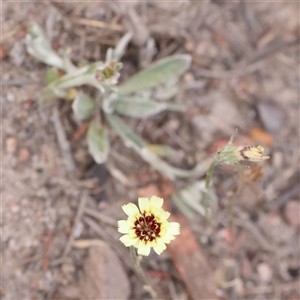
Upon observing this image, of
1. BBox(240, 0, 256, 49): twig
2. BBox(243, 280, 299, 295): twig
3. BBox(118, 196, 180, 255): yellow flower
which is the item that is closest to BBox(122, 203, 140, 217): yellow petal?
BBox(118, 196, 180, 255): yellow flower

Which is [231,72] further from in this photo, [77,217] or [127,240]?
[127,240]

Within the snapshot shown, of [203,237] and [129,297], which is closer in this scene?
[129,297]

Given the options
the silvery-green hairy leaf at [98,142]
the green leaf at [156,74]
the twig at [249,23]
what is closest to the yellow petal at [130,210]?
the silvery-green hairy leaf at [98,142]

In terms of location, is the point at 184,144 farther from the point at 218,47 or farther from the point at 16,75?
the point at 16,75

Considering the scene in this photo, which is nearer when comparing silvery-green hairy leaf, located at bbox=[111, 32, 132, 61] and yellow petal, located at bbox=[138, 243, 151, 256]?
yellow petal, located at bbox=[138, 243, 151, 256]

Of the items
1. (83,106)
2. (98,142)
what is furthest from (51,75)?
(98,142)

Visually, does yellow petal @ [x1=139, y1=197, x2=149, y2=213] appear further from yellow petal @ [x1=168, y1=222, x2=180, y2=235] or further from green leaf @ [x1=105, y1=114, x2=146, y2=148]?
green leaf @ [x1=105, y1=114, x2=146, y2=148]

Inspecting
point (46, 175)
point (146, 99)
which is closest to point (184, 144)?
point (146, 99)
